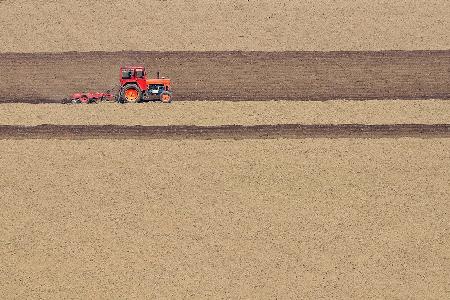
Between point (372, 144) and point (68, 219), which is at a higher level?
point (372, 144)

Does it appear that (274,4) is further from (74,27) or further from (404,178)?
(404,178)

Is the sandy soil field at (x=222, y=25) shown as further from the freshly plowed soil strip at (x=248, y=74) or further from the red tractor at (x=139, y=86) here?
the red tractor at (x=139, y=86)

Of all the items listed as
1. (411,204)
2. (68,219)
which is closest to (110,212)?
(68,219)

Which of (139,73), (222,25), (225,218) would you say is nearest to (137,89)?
(139,73)

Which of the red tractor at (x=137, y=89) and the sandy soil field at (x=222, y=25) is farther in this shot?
the sandy soil field at (x=222, y=25)

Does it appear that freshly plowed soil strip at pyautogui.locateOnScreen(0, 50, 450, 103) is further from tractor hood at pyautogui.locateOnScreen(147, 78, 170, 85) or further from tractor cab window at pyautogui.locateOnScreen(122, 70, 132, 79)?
tractor cab window at pyautogui.locateOnScreen(122, 70, 132, 79)

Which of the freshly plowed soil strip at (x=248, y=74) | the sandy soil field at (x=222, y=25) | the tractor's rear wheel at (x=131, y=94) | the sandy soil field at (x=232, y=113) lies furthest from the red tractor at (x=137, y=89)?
the sandy soil field at (x=222, y=25)
